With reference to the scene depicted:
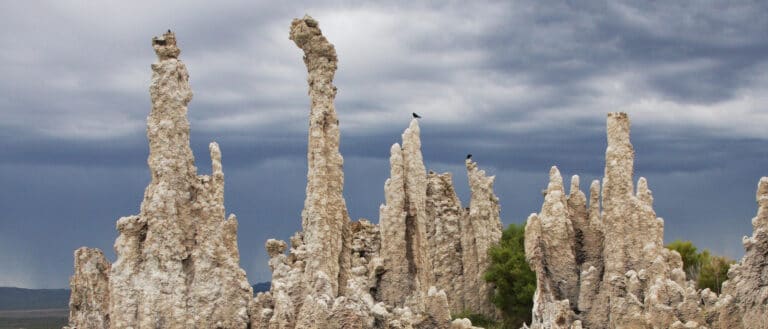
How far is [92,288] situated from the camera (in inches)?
1321

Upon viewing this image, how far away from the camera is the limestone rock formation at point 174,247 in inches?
1208

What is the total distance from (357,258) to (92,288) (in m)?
17.7

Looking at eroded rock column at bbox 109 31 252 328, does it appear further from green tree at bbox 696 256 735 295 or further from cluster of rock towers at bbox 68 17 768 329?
green tree at bbox 696 256 735 295

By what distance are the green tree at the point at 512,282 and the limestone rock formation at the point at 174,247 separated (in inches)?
902

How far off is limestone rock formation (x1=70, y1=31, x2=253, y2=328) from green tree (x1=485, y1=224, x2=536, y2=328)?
2290 cm

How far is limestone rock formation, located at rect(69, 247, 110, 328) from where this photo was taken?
3338cm

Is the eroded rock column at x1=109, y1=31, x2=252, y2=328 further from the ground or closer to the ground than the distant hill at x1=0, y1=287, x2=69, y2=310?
closer to the ground

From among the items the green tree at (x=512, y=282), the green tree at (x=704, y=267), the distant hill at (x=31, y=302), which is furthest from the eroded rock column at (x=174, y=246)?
the distant hill at (x=31, y=302)

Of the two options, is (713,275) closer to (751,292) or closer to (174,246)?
(751,292)

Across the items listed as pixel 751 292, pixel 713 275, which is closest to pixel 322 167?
pixel 751 292

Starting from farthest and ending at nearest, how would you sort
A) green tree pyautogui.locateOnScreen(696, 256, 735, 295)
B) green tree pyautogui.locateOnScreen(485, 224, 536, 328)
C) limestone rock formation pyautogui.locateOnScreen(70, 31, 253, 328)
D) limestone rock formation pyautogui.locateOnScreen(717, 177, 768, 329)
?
green tree pyautogui.locateOnScreen(696, 256, 735, 295), green tree pyautogui.locateOnScreen(485, 224, 536, 328), limestone rock formation pyautogui.locateOnScreen(70, 31, 253, 328), limestone rock formation pyautogui.locateOnScreen(717, 177, 768, 329)

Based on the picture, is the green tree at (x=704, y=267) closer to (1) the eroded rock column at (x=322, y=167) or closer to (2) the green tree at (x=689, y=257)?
(2) the green tree at (x=689, y=257)

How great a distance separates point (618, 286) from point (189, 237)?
14.6 meters

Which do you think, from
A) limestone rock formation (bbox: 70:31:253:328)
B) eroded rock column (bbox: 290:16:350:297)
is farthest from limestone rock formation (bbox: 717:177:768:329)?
eroded rock column (bbox: 290:16:350:297)
